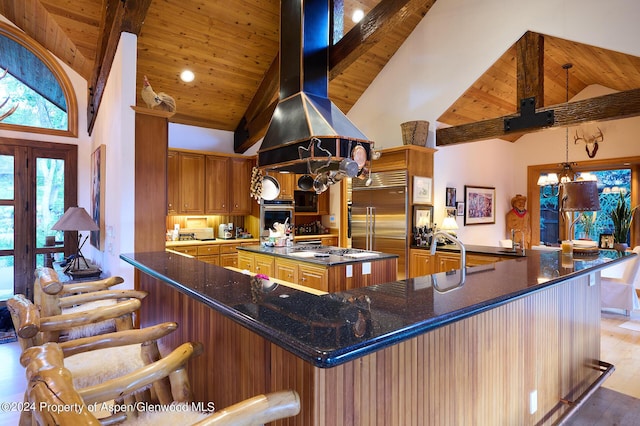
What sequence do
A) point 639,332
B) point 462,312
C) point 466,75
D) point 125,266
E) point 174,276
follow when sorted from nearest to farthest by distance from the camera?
point 462,312, point 174,276, point 125,266, point 639,332, point 466,75

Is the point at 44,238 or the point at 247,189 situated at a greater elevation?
the point at 247,189

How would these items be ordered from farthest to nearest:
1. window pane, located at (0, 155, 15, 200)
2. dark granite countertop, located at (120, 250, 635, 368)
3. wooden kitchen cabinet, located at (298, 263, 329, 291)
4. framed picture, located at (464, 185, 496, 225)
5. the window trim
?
framed picture, located at (464, 185, 496, 225), the window trim, window pane, located at (0, 155, 15, 200), wooden kitchen cabinet, located at (298, 263, 329, 291), dark granite countertop, located at (120, 250, 635, 368)

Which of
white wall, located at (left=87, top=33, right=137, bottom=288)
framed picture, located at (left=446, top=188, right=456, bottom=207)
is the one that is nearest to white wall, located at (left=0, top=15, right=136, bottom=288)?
white wall, located at (left=87, top=33, right=137, bottom=288)

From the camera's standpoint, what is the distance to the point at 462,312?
1.23 meters

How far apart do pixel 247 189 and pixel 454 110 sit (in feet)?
12.2

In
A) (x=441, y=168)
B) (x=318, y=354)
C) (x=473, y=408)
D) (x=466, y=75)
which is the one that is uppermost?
(x=466, y=75)

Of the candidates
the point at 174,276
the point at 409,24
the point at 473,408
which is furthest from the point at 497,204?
the point at 174,276

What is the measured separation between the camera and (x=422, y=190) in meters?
5.26

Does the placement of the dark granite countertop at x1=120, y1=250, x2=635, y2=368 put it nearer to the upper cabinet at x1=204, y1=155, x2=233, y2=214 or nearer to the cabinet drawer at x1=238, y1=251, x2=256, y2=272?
the cabinet drawer at x1=238, y1=251, x2=256, y2=272

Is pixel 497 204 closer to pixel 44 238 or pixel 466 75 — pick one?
pixel 466 75

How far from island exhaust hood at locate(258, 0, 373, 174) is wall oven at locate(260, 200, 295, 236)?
2.49 m

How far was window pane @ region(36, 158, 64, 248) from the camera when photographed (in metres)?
5.28

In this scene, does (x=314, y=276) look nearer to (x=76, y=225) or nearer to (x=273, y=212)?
(x=76, y=225)

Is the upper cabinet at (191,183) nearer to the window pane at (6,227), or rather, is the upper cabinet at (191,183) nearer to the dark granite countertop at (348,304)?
the window pane at (6,227)
